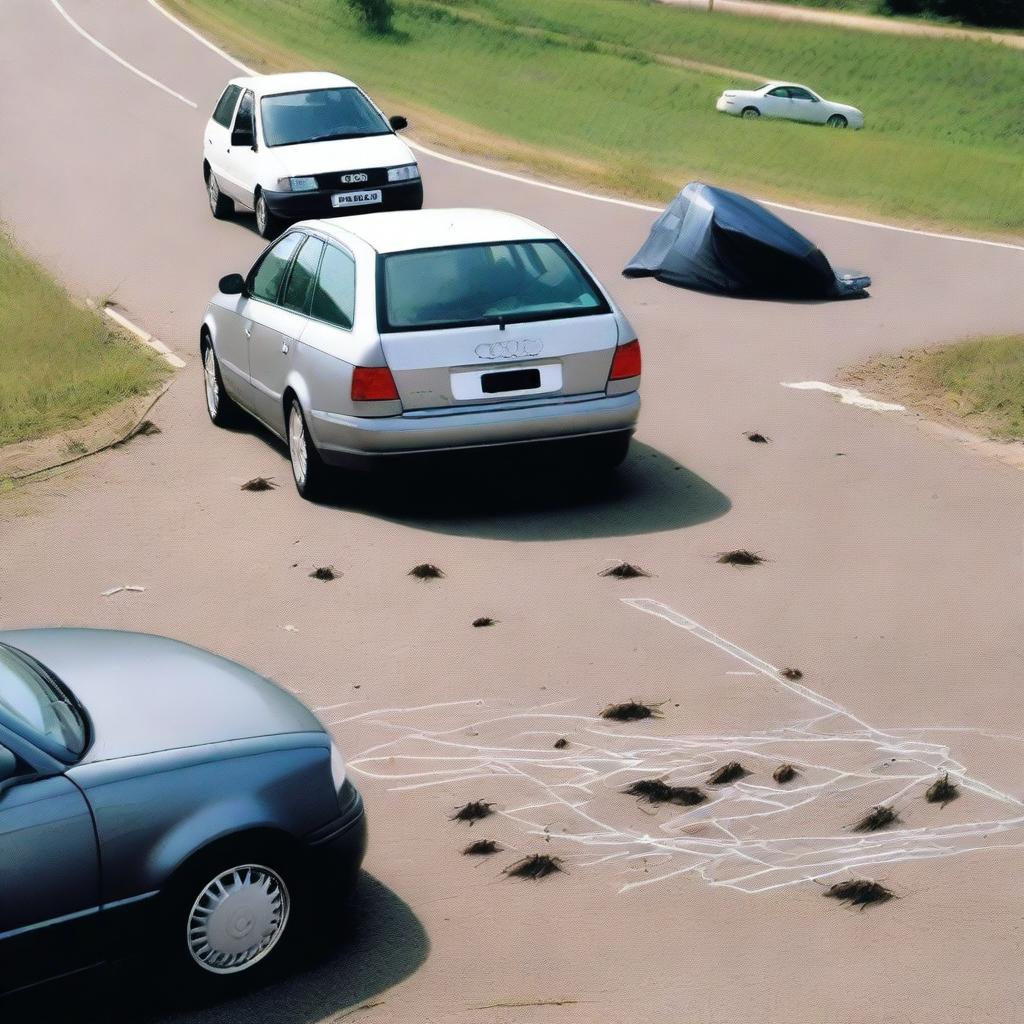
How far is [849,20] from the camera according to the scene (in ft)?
214

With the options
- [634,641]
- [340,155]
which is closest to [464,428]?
[634,641]

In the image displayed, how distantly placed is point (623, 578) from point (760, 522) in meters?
1.34

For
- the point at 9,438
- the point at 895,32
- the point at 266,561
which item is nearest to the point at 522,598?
the point at 266,561

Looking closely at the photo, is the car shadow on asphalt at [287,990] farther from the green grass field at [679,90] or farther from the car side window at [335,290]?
the green grass field at [679,90]

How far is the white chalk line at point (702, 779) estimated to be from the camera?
6.34 m

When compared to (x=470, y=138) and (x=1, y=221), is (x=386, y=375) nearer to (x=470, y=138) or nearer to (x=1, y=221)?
(x=1, y=221)

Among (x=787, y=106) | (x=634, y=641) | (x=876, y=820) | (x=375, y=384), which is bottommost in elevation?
(x=787, y=106)

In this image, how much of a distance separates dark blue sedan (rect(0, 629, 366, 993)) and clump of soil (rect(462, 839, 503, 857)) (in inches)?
31.1

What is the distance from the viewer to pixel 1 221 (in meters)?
21.6

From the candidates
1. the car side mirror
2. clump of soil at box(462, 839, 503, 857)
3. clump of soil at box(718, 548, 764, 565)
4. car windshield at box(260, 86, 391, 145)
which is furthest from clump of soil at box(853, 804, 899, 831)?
car windshield at box(260, 86, 391, 145)

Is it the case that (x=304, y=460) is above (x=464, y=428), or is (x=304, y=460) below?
below

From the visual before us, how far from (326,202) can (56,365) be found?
6.45m

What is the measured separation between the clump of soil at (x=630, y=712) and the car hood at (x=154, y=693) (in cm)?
194

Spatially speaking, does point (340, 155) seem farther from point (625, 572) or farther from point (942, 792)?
point (942, 792)
